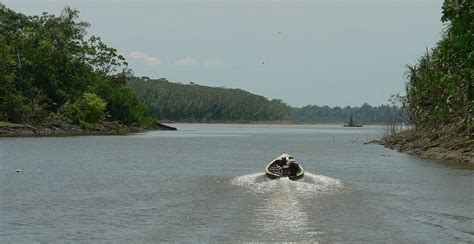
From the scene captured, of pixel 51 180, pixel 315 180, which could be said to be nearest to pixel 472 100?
pixel 315 180

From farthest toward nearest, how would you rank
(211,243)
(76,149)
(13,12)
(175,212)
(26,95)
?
(13,12), (26,95), (76,149), (175,212), (211,243)

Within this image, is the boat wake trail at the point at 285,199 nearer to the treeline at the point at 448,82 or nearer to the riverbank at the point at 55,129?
the treeline at the point at 448,82

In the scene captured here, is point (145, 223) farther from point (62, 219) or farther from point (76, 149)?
point (76, 149)

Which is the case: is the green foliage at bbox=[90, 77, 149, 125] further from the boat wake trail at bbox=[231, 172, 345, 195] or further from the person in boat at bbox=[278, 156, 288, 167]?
the boat wake trail at bbox=[231, 172, 345, 195]

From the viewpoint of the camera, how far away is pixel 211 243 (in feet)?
76.1

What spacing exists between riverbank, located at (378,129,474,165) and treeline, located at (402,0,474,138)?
2.44 ft

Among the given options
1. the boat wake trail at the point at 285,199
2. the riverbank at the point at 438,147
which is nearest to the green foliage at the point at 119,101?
the riverbank at the point at 438,147

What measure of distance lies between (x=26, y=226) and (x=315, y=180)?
21659mm

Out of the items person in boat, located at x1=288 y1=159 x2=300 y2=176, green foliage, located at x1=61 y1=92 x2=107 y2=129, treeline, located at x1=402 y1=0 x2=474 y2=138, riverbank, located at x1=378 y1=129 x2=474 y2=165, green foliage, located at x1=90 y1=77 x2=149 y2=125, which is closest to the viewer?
person in boat, located at x1=288 y1=159 x2=300 y2=176

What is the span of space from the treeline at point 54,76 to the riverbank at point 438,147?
64743 millimetres

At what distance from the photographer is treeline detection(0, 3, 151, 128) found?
117938 millimetres

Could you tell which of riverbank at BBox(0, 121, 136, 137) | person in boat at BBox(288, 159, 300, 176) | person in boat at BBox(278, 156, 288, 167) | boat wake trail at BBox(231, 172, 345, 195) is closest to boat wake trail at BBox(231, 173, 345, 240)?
boat wake trail at BBox(231, 172, 345, 195)

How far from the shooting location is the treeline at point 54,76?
4643 inches

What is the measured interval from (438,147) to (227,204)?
40.1 metres
